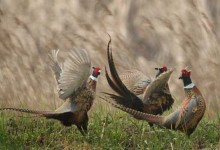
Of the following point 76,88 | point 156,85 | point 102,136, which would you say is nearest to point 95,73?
point 76,88

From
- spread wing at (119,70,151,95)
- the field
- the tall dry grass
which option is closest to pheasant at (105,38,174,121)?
spread wing at (119,70,151,95)

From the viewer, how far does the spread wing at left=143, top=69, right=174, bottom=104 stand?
5512 mm

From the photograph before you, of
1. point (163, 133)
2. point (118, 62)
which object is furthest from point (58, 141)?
point (118, 62)

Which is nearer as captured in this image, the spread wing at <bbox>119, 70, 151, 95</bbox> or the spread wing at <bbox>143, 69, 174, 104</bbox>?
the spread wing at <bbox>143, 69, 174, 104</bbox>

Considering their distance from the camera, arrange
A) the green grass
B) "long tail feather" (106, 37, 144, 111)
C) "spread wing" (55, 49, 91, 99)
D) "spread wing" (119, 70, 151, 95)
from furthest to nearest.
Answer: "spread wing" (119, 70, 151, 95), the green grass, "long tail feather" (106, 37, 144, 111), "spread wing" (55, 49, 91, 99)

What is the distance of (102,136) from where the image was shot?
5.83m

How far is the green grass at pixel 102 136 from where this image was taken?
564 cm

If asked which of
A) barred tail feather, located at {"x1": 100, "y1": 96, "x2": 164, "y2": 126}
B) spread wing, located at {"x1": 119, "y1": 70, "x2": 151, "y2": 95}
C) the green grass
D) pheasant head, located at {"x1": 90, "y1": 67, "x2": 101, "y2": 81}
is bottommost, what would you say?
the green grass

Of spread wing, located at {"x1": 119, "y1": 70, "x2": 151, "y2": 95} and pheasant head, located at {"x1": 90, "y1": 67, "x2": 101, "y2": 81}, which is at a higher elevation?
pheasant head, located at {"x1": 90, "y1": 67, "x2": 101, "y2": 81}

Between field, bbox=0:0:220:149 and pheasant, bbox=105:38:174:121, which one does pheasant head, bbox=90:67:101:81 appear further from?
field, bbox=0:0:220:149

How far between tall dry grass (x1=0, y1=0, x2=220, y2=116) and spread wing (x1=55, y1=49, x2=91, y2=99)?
5.82 ft

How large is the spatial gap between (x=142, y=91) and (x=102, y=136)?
1.46 feet

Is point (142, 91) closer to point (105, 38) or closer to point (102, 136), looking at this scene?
point (102, 136)

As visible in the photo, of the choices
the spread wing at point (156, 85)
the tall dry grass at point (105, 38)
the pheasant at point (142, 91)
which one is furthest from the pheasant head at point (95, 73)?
the tall dry grass at point (105, 38)
